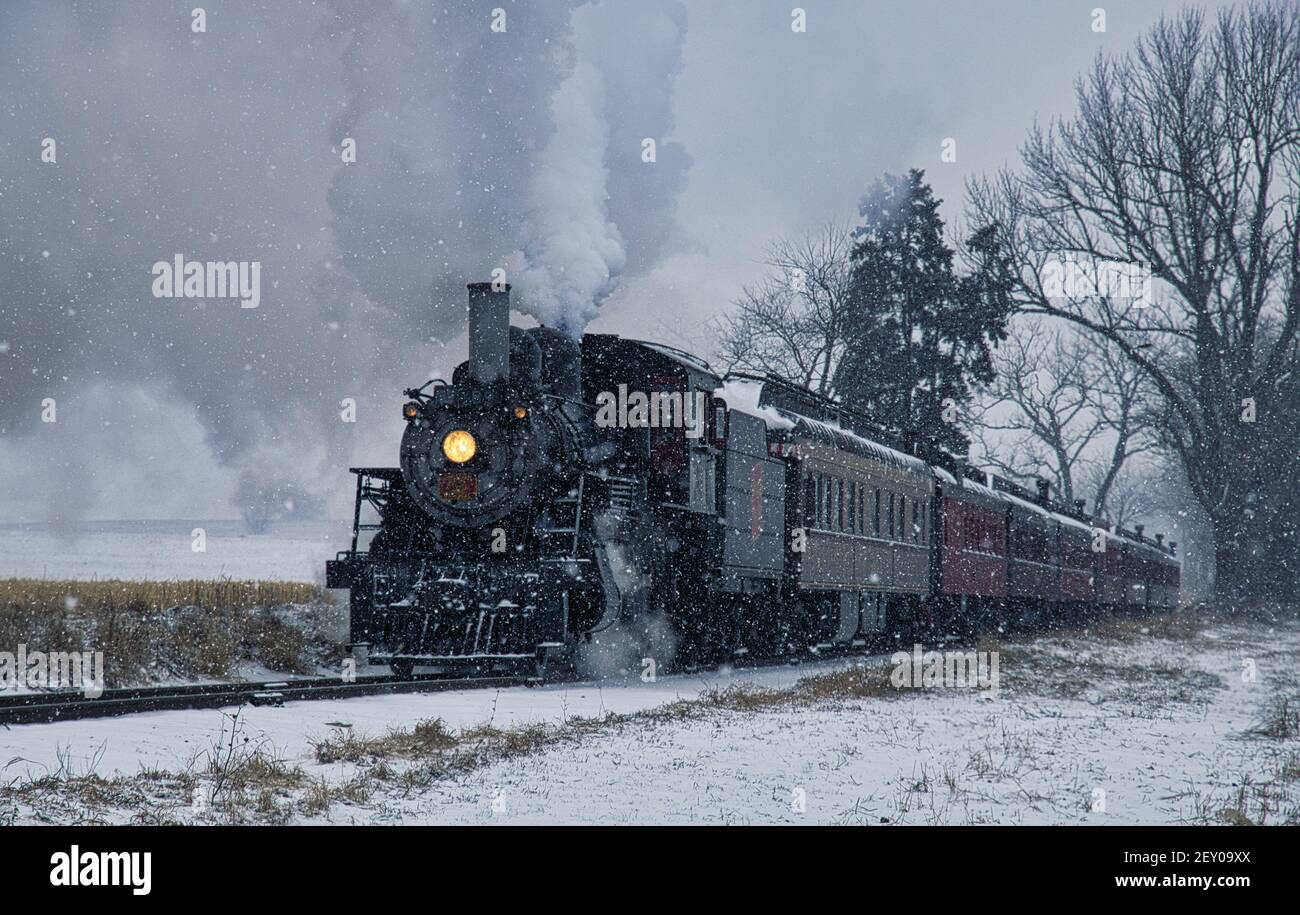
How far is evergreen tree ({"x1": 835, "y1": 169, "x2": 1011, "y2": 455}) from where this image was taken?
43.2m

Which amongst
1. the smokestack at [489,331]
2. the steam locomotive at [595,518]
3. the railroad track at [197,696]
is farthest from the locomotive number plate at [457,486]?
the railroad track at [197,696]

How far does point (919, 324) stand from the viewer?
4525cm

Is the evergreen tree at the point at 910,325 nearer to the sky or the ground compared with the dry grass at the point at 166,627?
nearer to the sky

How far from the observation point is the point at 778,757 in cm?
868

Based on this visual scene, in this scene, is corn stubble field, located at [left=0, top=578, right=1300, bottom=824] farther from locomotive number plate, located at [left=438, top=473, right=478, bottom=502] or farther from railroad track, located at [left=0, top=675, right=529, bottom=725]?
locomotive number plate, located at [left=438, top=473, right=478, bottom=502]

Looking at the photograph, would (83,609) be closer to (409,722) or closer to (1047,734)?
(409,722)

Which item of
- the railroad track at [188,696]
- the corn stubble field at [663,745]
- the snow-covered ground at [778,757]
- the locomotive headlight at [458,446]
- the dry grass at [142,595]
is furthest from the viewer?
the dry grass at [142,595]

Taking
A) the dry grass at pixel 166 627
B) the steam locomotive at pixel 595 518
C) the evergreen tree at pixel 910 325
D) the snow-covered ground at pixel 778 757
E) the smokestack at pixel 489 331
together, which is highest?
the evergreen tree at pixel 910 325

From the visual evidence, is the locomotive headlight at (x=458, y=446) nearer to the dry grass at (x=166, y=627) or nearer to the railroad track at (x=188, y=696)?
the railroad track at (x=188, y=696)

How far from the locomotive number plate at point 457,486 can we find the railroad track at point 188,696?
6.18 ft

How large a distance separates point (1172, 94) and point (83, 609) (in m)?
30.1

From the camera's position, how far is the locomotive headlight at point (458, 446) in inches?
536

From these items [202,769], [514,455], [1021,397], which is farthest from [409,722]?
[1021,397]

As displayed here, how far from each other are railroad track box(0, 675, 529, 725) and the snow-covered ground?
0.32m
